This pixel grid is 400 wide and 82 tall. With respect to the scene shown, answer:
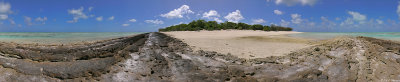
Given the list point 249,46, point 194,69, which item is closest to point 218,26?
point 249,46

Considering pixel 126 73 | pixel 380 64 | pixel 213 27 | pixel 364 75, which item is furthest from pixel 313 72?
pixel 213 27

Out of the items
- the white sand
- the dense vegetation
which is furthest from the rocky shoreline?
Result: the dense vegetation

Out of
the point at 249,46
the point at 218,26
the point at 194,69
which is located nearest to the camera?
the point at 194,69

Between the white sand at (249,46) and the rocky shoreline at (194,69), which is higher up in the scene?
the white sand at (249,46)

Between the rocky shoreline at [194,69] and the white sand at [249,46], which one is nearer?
the rocky shoreline at [194,69]

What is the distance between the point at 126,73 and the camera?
3.70 m

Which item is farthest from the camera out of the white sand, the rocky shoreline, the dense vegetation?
the dense vegetation

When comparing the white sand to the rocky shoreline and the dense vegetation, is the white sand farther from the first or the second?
the dense vegetation

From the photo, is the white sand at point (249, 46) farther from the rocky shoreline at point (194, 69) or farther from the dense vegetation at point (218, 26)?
the dense vegetation at point (218, 26)

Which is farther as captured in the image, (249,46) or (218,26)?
(218,26)

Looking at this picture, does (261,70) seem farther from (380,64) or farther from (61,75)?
(61,75)

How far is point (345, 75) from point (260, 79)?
164cm

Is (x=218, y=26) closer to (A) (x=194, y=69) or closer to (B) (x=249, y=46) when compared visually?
(B) (x=249, y=46)

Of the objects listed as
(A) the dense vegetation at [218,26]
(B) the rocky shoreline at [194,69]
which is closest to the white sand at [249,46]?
(B) the rocky shoreline at [194,69]
